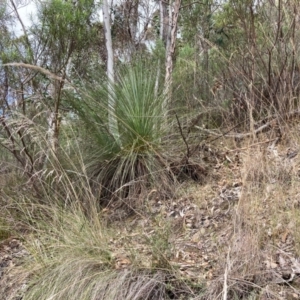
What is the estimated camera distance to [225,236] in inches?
88.8

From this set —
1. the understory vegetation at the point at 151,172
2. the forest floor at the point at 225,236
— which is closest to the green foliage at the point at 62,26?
A: the understory vegetation at the point at 151,172

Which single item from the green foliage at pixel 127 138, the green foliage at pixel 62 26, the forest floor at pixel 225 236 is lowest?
the forest floor at pixel 225 236

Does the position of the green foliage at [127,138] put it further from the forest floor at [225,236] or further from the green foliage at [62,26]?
the green foliage at [62,26]

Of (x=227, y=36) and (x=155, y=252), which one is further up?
(x=227, y=36)

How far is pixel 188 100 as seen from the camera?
13.3ft

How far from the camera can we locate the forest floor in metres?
1.79

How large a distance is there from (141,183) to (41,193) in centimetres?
85

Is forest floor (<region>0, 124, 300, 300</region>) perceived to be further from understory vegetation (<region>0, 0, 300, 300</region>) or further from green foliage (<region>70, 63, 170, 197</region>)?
green foliage (<region>70, 63, 170, 197</region>)

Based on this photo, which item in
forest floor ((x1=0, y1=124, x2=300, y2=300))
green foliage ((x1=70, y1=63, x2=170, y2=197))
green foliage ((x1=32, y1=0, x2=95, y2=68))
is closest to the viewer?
forest floor ((x1=0, y1=124, x2=300, y2=300))

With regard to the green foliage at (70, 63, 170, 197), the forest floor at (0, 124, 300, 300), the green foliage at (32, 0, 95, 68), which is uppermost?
the green foliage at (32, 0, 95, 68)

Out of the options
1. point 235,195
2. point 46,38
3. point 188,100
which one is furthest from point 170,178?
point 46,38

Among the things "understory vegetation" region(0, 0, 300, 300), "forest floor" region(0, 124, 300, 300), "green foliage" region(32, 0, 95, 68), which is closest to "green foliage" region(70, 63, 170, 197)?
"understory vegetation" region(0, 0, 300, 300)

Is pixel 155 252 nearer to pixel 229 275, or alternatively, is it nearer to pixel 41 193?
pixel 229 275

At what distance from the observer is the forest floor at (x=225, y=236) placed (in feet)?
5.87
